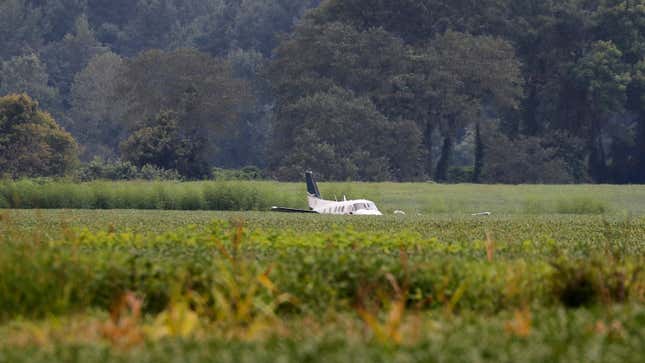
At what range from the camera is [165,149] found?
69812mm

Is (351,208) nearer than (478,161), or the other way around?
(351,208)

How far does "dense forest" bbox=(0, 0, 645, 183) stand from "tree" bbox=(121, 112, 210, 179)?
0.09 metres

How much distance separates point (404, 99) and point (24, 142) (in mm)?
20472

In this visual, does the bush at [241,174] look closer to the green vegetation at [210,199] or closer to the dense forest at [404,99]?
the dense forest at [404,99]

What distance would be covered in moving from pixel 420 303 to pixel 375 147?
57.6m

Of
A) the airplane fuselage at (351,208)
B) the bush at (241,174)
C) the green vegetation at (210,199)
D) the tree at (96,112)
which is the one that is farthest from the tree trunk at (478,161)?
the airplane fuselage at (351,208)

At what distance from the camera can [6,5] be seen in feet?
312

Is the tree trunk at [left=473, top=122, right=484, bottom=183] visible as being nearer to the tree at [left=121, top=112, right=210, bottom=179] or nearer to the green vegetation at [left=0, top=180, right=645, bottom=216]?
the tree at [left=121, top=112, right=210, bottom=179]

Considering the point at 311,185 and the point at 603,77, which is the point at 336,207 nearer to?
the point at 311,185

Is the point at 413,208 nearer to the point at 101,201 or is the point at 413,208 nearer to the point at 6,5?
the point at 101,201

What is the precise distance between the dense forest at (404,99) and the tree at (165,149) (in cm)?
9

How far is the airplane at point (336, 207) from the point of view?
41.4 m

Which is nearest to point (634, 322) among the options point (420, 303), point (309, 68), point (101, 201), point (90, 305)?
point (420, 303)

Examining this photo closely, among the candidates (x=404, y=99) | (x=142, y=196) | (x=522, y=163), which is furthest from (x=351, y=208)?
(x=404, y=99)
